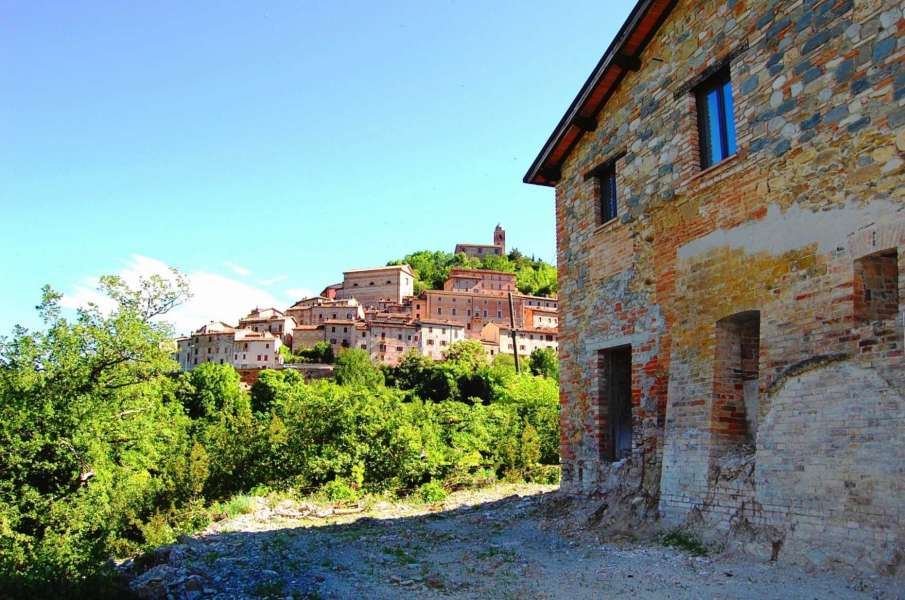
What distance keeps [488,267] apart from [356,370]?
47.2 m

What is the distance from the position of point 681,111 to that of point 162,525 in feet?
45.7

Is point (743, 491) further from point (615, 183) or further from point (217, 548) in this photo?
point (217, 548)

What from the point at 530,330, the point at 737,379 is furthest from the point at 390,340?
the point at 737,379

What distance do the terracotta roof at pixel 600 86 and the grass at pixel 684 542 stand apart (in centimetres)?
617

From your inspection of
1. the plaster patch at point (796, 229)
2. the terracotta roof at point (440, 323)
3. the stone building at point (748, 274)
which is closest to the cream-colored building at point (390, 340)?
the terracotta roof at point (440, 323)

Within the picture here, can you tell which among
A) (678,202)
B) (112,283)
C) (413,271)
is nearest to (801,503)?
(678,202)

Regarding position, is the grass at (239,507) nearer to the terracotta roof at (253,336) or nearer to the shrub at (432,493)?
the shrub at (432,493)

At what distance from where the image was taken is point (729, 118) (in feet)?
25.2

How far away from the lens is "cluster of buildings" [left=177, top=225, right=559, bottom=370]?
7812cm

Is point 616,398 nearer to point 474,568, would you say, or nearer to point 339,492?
point 474,568

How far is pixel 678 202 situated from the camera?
322 inches

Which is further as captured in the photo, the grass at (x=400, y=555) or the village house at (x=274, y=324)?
the village house at (x=274, y=324)

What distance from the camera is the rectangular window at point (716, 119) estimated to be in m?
7.70

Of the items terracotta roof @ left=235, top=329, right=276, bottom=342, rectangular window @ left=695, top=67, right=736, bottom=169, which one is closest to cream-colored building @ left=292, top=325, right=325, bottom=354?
terracotta roof @ left=235, top=329, right=276, bottom=342
